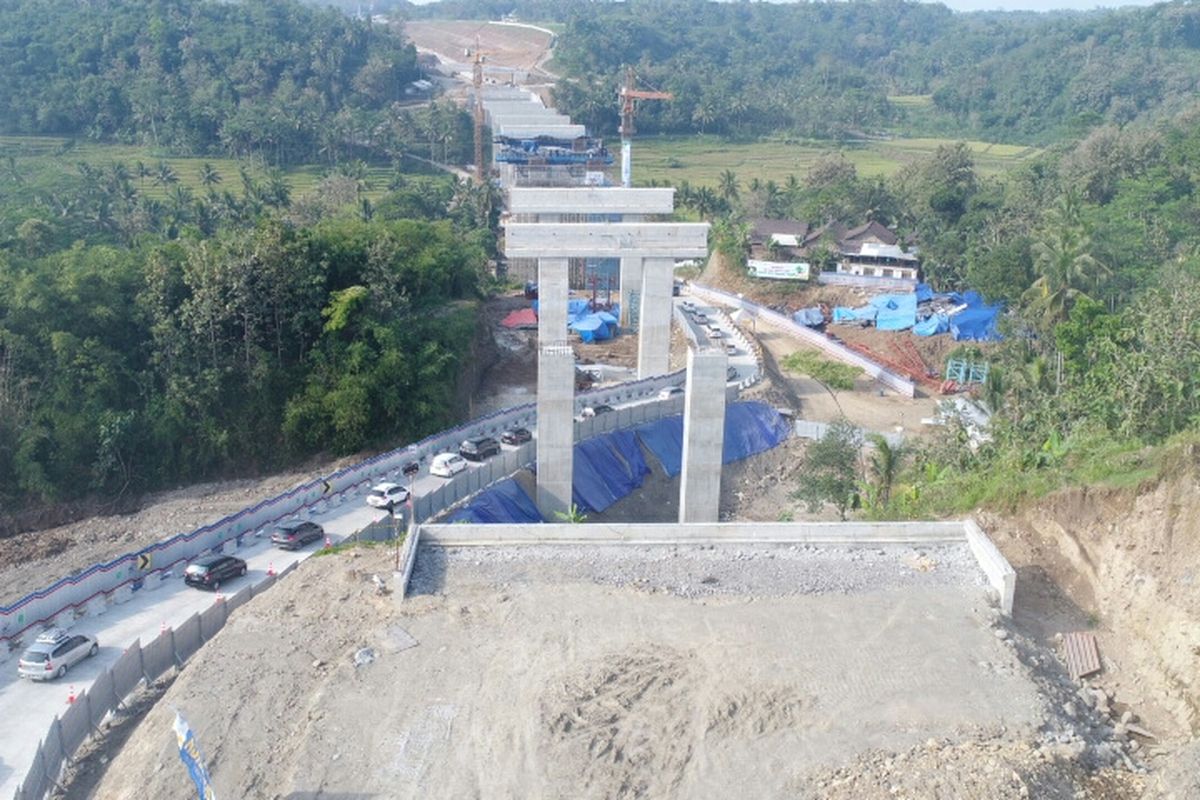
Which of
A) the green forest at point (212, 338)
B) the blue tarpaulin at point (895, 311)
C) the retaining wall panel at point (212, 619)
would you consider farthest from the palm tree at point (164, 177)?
the retaining wall panel at point (212, 619)

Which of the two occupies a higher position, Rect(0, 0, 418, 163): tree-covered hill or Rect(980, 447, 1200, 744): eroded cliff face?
Rect(0, 0, 418, 163): tree-covered hill

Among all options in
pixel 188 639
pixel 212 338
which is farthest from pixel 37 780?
pixel 212 338

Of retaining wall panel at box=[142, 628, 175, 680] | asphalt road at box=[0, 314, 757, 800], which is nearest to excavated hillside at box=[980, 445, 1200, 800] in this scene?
asphalt road at box=[0, 314, 757, 800]

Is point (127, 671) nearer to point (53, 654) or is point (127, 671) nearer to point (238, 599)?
point (53, 654)

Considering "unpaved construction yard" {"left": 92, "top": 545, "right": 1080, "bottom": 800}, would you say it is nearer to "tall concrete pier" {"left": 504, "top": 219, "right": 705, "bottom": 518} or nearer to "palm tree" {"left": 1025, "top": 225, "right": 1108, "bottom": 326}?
"tall concrete pier" {"left": 504, "top": 219, "right": 705, "bottom": 518}

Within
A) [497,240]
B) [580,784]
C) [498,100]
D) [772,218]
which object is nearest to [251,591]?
[580,784]
